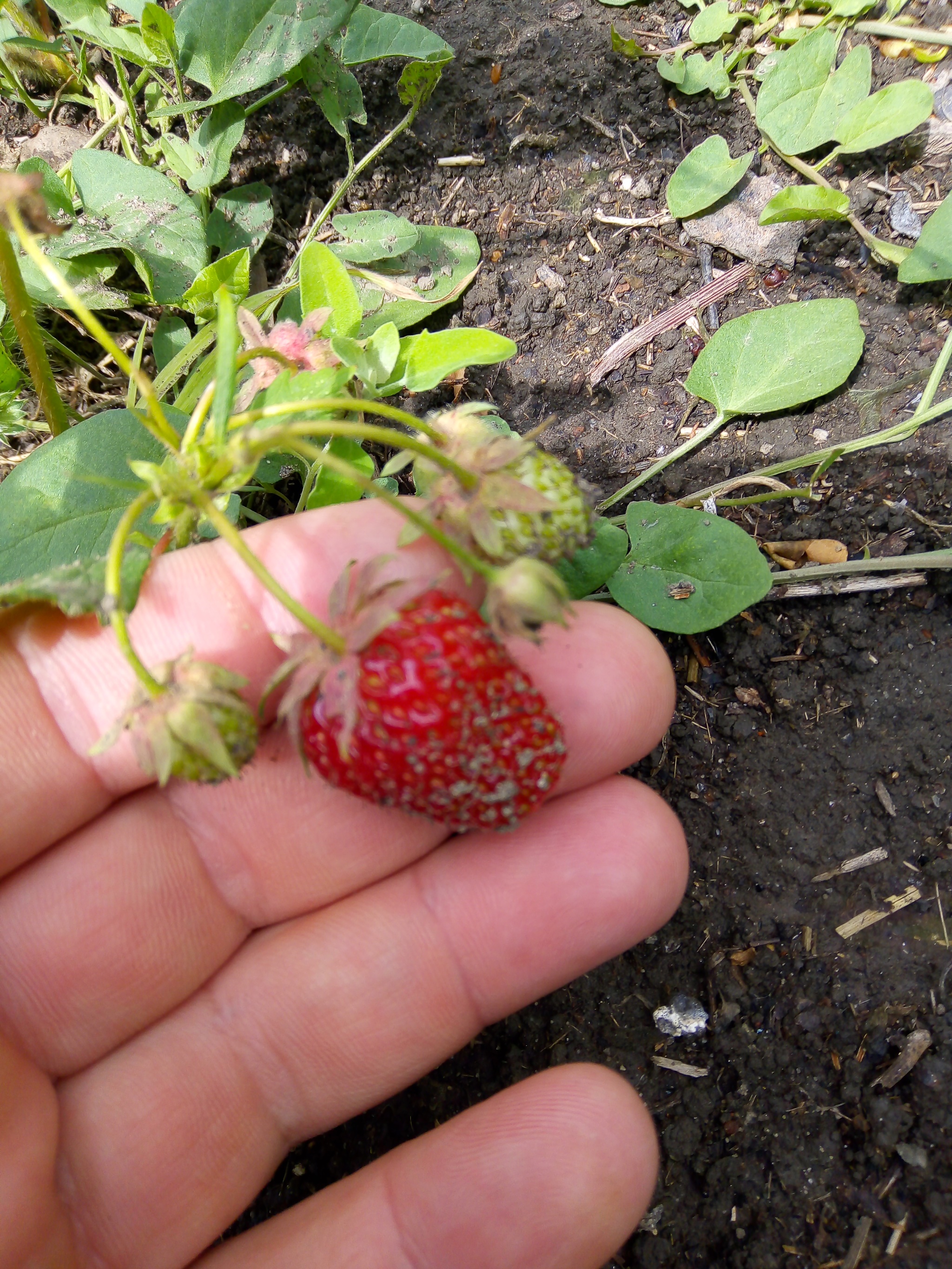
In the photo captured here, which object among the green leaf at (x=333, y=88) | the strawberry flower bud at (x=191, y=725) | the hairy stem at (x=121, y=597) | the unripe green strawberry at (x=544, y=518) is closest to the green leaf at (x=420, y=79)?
the green leaf at (x=333, y=88)

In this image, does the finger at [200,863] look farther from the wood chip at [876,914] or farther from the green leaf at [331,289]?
the green leaf at [331,289]

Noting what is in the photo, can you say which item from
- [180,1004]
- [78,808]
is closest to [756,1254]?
[180,1004]

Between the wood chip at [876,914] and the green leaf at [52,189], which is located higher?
the green leaf at [52,189]

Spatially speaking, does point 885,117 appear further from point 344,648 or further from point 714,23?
point 344,648

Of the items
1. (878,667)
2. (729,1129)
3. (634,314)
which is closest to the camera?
(729,1129)

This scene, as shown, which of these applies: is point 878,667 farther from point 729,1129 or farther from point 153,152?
point 153,152
